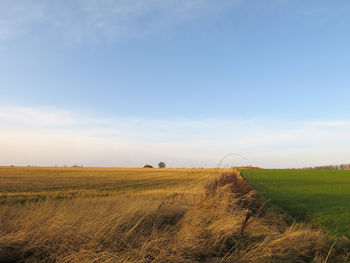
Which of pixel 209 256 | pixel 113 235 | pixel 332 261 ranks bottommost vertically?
pixel 332 261

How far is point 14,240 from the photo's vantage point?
421cm

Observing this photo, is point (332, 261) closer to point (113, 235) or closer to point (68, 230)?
point (113, 235)

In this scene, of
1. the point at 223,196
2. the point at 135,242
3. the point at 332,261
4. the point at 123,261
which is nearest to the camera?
the point at 123,261

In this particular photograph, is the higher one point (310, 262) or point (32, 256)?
point (32, 256)

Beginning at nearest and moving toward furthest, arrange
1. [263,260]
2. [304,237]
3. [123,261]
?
[123,261]
[263,260]
[304,237]

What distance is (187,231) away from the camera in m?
4.63

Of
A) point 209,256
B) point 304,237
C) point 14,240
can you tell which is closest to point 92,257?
point 14,240

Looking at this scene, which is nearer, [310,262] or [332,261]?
[310,262]

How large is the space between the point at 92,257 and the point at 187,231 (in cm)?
168

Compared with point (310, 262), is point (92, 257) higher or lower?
higher

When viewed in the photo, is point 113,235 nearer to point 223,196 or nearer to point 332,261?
point 223,196

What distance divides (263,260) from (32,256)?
374 centimetres

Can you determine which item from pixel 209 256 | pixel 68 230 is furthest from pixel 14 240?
pixel 209 256

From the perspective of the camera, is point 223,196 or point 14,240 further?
point 223,196
